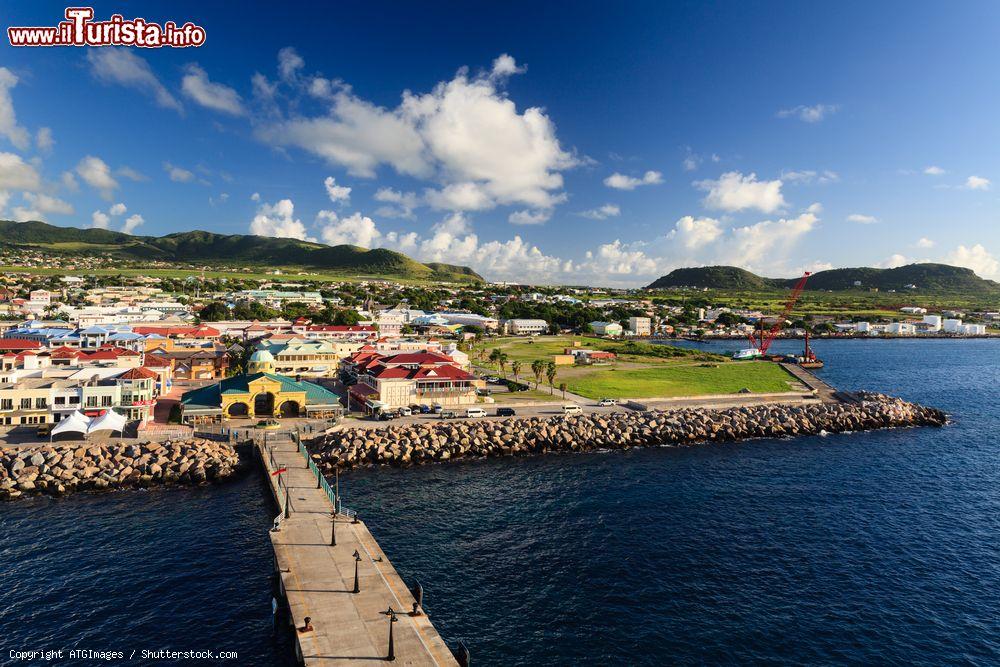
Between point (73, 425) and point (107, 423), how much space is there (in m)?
2.80

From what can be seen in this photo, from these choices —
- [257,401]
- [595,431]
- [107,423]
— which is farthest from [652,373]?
[107,423]

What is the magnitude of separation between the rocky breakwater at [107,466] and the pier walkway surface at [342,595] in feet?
46.0

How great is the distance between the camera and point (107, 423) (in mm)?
58219

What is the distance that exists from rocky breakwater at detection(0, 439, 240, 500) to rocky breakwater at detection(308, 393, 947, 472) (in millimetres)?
9992

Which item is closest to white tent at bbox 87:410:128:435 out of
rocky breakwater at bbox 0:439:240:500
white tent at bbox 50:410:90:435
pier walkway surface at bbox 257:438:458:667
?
white tent at bbox 50:410:90:435

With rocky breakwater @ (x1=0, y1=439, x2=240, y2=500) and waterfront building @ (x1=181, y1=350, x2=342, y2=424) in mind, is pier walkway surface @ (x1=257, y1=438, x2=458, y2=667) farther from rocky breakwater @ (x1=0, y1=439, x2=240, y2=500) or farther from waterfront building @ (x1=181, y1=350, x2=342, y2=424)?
waterfront building @ (x1=181, y1=350, x2=342, y2=424)

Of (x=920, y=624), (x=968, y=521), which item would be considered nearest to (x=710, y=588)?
(x=920, y=624)

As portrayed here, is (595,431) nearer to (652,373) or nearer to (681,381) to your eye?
(681,381)

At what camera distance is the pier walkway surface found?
25812 mm

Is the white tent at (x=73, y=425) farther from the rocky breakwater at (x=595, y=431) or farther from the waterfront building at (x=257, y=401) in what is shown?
the rocky breakwater at (x=595, y=431)

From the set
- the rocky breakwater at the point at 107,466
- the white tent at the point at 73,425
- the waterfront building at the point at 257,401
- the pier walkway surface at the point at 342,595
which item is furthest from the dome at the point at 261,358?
the pier walkway surface at the point at 342,595

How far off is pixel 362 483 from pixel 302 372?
48.6 m

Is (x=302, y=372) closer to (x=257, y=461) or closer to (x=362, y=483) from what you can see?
(x=257, y=461)

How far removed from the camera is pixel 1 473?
161 feet
